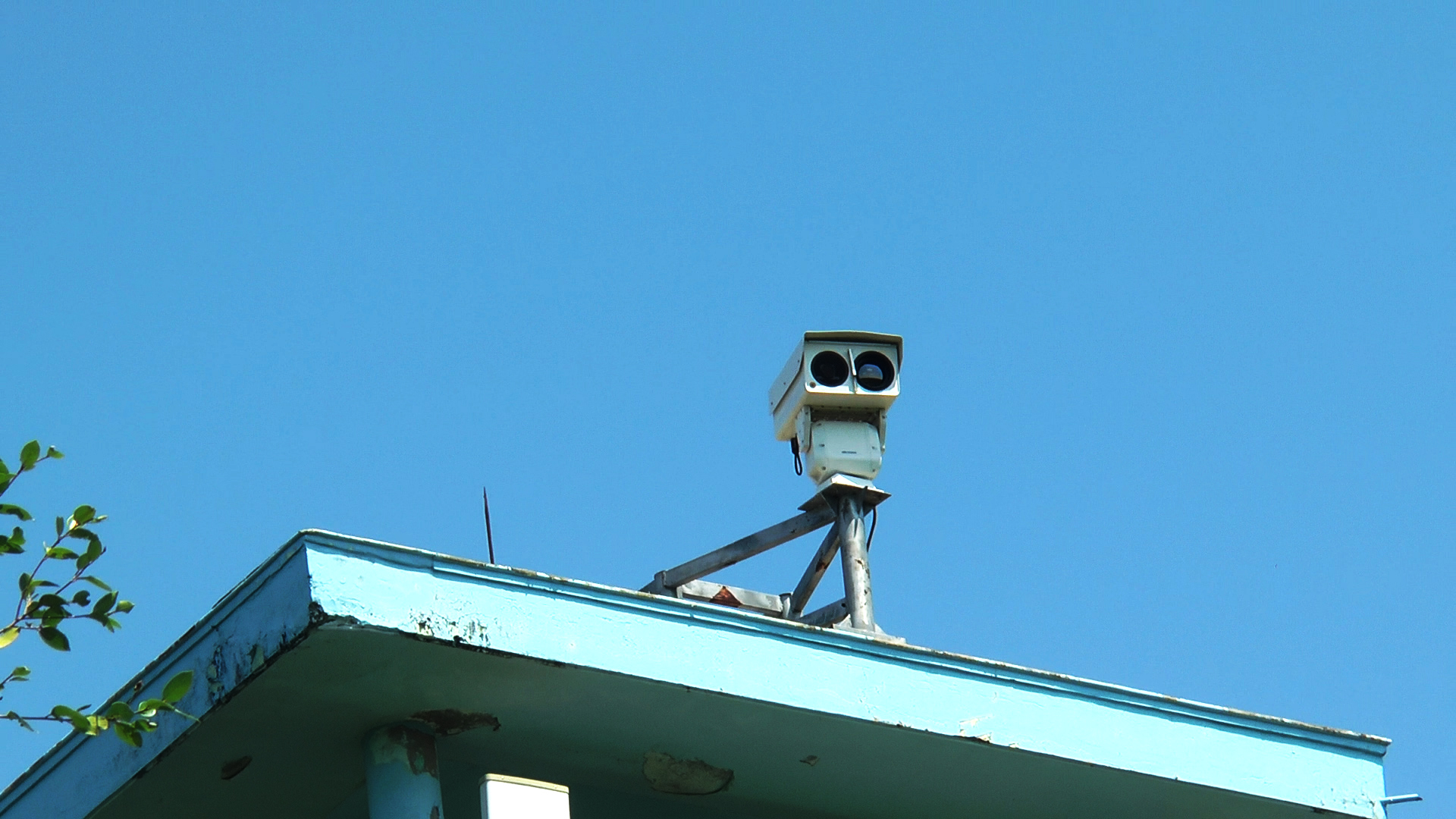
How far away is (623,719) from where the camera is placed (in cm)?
507

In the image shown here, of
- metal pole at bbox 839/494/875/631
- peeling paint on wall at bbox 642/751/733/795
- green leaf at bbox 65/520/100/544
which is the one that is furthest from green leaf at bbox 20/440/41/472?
metal pole at bbox 839/494/875/631

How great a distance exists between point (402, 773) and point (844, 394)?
3.05 metres

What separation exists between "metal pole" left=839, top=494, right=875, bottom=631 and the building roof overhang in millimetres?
1321

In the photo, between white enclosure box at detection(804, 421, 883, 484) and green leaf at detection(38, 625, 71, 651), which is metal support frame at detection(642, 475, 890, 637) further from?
green leaf at detection(38, 625, 71, 651)

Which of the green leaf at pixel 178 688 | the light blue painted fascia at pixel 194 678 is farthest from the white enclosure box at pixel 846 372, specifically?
the green leaf at pixel 178 688

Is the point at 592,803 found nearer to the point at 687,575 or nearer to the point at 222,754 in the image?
the point at 222,754

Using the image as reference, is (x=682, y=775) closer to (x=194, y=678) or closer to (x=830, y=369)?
(x=194, y=678)

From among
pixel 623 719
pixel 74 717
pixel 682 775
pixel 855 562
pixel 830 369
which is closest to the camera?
pixel 74 717

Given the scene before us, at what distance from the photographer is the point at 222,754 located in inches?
195

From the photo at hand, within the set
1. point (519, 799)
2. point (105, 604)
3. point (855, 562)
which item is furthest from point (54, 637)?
point (855, 562)

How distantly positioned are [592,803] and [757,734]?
23.4 inches

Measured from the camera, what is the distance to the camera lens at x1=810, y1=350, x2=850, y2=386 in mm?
7578

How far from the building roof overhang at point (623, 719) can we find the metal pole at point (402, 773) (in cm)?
5

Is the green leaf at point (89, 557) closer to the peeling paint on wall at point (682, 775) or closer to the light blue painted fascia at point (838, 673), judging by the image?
the light blue painted fascia at point (838, 673)
